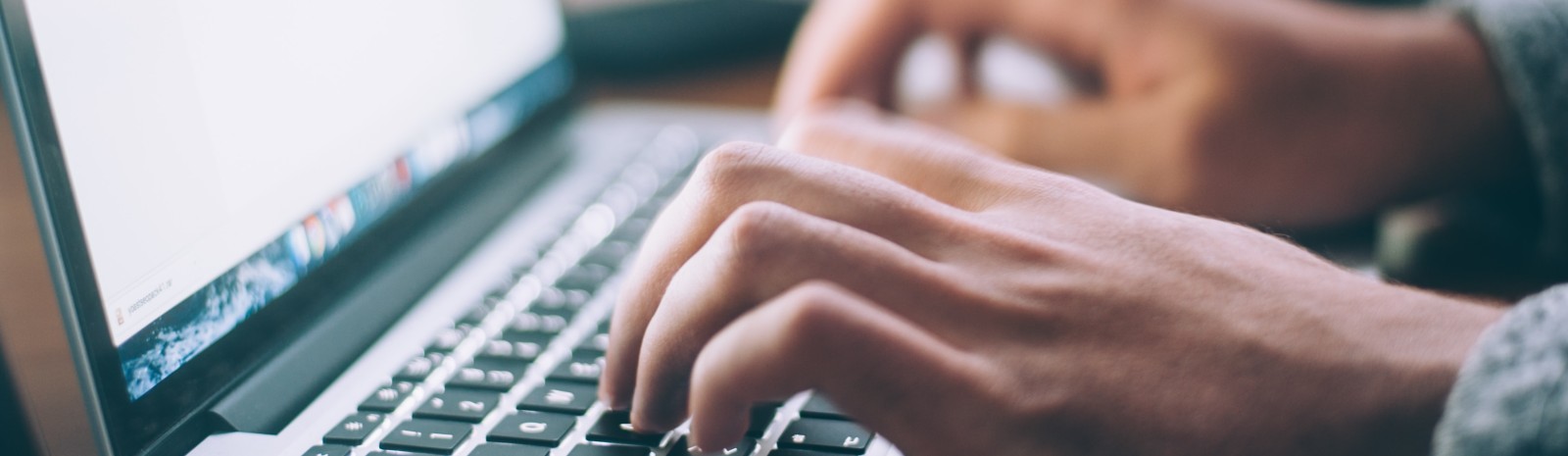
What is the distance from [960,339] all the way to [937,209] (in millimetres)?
58

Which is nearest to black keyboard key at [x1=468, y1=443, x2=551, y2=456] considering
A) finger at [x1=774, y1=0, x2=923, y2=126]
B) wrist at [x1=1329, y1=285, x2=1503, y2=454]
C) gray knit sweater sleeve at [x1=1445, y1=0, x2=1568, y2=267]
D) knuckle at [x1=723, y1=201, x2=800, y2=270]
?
knuckle at [x1=723, y1=201, x2=800, y2=270]

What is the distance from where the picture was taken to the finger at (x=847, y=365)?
11.9 inches

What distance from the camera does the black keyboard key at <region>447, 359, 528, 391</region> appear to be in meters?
0.42

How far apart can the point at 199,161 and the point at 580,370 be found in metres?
0.16

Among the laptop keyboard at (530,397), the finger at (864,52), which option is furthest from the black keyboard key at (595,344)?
the finger at (864,52)

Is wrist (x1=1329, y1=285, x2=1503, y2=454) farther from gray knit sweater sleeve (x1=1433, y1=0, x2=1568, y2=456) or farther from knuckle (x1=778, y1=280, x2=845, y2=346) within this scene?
knuckle (x1=778, y1=280, x2=845, y2=346)

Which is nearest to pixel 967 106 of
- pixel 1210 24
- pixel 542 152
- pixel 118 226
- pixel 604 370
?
pixel 1210 24

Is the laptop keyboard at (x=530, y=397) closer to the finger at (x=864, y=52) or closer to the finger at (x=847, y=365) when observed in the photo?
Result: the finger at (x=847, y=365)

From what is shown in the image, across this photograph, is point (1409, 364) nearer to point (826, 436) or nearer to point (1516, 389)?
point (1516, 389)

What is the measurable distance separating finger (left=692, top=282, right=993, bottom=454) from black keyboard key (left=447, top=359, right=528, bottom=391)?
126mm

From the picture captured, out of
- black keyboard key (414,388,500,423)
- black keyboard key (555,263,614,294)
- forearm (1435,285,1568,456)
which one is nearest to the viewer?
forearm (1435,285,1568,456)

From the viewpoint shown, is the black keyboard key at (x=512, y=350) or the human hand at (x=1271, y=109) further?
the human hand at (x=1271, y=109)

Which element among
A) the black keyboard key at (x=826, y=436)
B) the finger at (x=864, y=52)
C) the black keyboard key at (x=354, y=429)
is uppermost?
the finger at (x=864, y=52)

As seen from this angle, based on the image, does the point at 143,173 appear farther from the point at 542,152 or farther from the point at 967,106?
the point at 967,106
